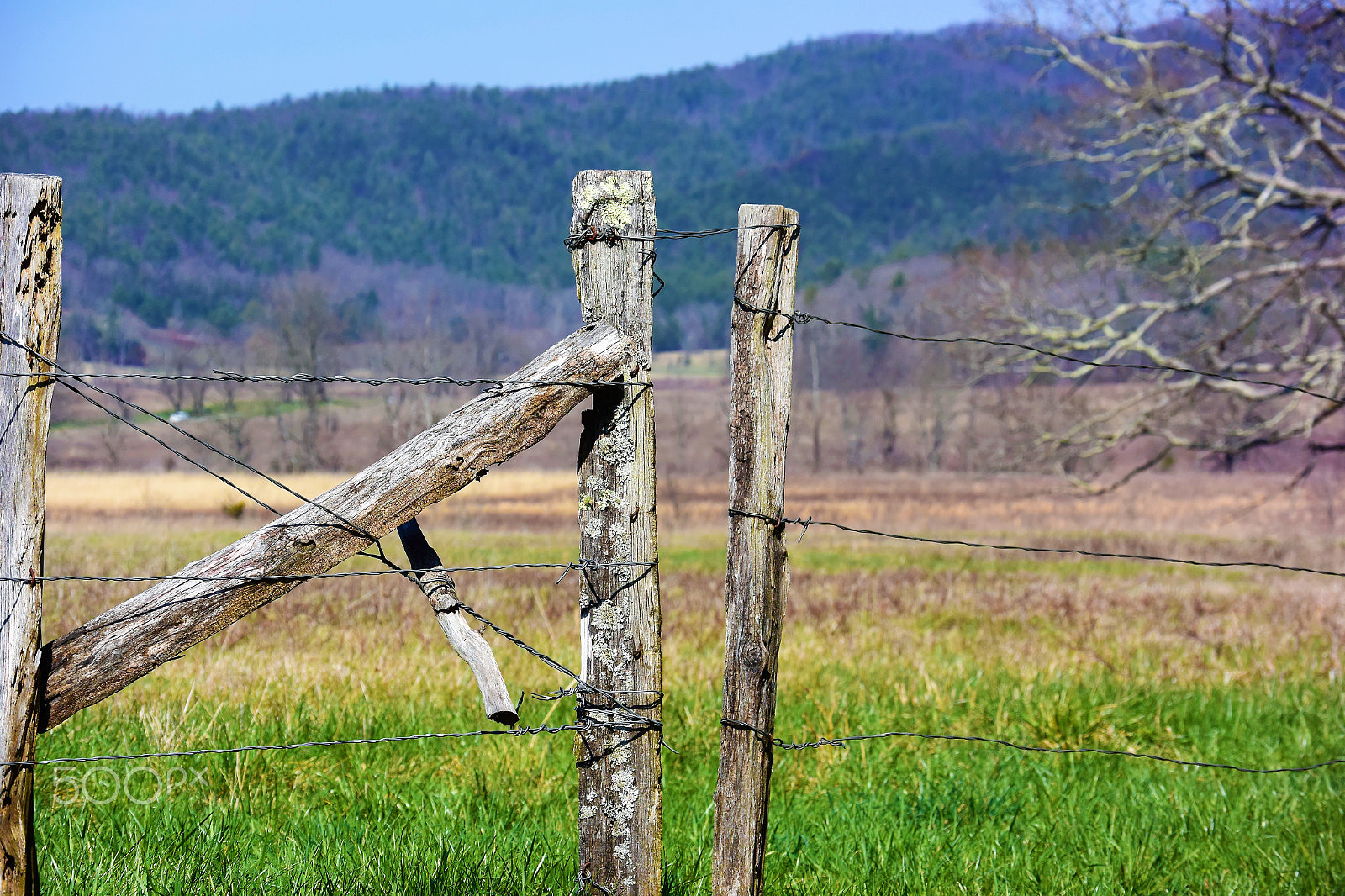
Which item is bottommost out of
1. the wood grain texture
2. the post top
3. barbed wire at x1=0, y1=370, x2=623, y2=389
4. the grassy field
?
the grassy field

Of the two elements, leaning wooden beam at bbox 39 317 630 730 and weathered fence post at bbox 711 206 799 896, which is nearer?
leaning wooden beam at bbox 39 317 630 730

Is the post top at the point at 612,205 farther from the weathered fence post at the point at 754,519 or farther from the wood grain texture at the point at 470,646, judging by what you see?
the wood grain texture at the point at 470,646

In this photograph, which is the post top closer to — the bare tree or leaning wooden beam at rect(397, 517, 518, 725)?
leaning wooden beam at rect(397, 517, 518, 725)

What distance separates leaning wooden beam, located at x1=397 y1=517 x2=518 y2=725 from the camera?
2172mm

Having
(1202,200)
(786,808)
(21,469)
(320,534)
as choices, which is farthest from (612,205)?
(1202,200)

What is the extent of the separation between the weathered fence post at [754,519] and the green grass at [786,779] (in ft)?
2.22

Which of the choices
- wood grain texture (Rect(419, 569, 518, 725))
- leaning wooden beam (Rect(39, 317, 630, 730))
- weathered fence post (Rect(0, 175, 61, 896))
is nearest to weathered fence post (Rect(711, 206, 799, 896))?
leaning wooden beam (Rect(39, 317, 630, 730))

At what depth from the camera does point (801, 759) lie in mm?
4812

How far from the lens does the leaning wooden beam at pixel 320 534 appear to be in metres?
2.12

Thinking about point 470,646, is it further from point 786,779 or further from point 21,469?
point 786,779

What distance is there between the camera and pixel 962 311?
55.4 feet

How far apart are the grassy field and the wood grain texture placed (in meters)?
1.00

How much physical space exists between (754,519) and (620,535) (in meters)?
0.35

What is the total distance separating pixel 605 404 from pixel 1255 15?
1380cm
